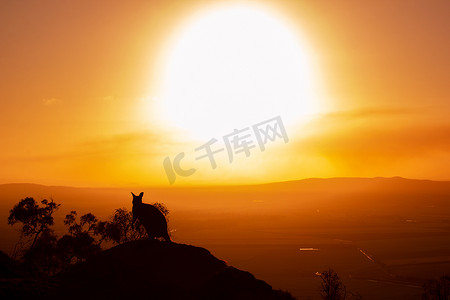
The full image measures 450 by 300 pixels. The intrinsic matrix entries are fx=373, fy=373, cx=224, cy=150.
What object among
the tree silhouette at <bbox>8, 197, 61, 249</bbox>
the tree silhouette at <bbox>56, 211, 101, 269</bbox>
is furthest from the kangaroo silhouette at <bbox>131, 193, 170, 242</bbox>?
the tree silhouette at <bbox>56, 211, 101, 269</bbox>

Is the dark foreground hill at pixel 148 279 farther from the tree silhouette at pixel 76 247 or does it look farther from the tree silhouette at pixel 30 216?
the tree silhouette at pixel 30 216

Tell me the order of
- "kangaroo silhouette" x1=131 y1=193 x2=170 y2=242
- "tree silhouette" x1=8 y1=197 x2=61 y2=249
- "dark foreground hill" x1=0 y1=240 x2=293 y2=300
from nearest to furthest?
"dark foreground hill" x1=0 y1=240 x2=293 y2=300, "kangaroo silhouette" x1=131 y1=193 x2=170 y2=242, "tree silhouette" x1=8 y1=197 x2=61 y2=249

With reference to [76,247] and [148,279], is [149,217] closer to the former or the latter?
[148,279]

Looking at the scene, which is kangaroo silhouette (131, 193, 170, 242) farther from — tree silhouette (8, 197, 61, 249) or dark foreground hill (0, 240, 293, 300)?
tree silhouette (8, 197, 61, 249)

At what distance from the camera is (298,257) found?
18262 cm

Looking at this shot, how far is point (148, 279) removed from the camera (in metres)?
19.7

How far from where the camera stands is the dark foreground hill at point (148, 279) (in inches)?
754

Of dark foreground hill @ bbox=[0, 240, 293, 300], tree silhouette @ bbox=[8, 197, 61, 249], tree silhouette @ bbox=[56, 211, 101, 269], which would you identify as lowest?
tree silhouette @ bbox=[56, 211, 101, 269]

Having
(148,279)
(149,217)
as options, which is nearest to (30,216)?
(149,217)

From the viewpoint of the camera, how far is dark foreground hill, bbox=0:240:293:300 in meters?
19.1

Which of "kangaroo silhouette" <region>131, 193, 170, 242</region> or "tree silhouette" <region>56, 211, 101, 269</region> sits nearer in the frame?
"kangaroo silhouette" <region>131, 193, 170, 242</region>

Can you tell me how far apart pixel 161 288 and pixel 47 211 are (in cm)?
4551

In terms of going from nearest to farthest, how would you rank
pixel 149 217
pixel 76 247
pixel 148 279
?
pixel 148 279 → pixel 149 217 → pixel 76 247

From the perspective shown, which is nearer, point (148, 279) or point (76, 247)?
point (148, 279)
